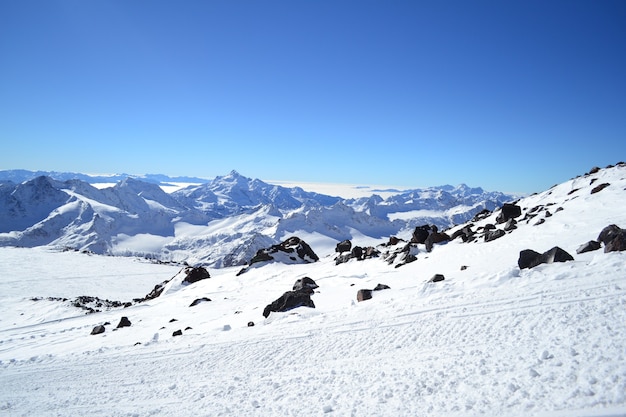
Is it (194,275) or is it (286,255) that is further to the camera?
(286,255)

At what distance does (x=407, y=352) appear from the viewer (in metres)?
8.24

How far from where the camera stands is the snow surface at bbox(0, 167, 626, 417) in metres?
6.07

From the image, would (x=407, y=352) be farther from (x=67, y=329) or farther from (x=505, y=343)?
(x=67, y=329)

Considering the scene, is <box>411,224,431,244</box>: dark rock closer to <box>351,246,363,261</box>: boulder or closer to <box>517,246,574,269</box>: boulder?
<box>351,246,363,261</box>: boulder

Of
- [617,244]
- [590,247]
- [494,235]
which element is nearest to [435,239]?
[494,235]

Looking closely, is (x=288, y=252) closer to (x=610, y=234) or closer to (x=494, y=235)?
(x=494, y=235)

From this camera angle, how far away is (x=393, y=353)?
837 centimetres

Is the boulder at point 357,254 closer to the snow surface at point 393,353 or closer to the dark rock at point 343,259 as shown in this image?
the dark rock at point 343,259

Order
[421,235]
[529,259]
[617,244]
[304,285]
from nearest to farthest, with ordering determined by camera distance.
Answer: [617,244], [529,259], [304,285], [421,235]

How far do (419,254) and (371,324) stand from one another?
14.7m

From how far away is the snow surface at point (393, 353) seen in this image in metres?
6.07

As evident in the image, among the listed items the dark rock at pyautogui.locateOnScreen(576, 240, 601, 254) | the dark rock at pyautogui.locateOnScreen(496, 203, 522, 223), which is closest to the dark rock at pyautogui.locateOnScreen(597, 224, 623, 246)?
the dark rock at pyautogui.locateOnScreen(576, 240, 601, 254)

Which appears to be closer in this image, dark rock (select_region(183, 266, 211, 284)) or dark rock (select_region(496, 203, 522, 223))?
dark rock (select_region(496, 203, 522, 223))

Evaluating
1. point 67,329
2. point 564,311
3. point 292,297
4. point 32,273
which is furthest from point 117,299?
point 564,311
